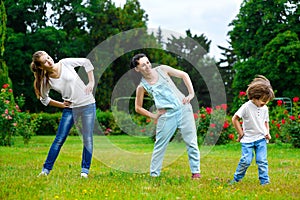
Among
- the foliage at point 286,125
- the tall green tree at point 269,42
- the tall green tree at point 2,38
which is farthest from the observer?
the tall green tree at point 269,42

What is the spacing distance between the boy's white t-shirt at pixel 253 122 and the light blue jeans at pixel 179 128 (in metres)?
0.73

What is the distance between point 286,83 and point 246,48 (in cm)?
431

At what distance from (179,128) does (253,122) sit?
1051mm

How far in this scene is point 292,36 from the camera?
32.0m

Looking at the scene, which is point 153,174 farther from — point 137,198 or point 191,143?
point 137,198

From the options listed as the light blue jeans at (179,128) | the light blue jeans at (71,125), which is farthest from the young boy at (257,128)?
the light blue jeans at (71,125)

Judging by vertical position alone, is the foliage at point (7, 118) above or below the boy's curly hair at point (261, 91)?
below

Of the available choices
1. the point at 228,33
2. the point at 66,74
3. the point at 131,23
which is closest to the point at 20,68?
the point at 131,23

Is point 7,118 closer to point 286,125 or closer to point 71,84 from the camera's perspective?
point 286,125

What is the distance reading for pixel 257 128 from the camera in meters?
6.08

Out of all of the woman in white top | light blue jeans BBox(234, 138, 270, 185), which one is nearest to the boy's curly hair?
light blue jeans BBox(234, 138, 270, 185)

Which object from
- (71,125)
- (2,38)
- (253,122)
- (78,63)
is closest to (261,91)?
(253,122)

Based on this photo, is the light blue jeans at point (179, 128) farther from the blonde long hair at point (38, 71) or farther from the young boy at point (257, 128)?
the blonde long hair at point (38, 71)

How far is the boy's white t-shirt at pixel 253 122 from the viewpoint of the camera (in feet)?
20.0
